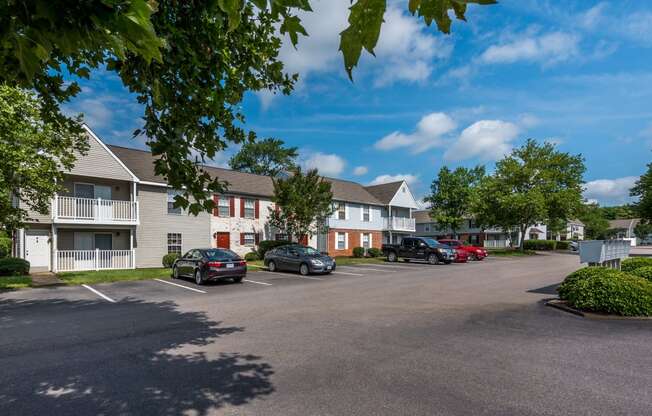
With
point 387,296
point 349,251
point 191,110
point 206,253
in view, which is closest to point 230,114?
point 191,110

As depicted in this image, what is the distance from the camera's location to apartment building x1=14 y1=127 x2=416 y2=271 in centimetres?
1988

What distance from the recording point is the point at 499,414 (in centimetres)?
407

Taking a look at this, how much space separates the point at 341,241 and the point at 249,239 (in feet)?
32.4

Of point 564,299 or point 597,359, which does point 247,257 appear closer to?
point 564,299

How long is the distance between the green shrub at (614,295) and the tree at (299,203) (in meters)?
19.4

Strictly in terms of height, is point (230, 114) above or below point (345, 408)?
above

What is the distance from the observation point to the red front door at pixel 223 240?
2655cm

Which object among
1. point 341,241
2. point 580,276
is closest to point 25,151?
point 580,276

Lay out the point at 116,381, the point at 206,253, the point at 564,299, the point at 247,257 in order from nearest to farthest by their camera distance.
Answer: the point at 116,381
the point at 564,299
the point at 206,253
the point at 247,257

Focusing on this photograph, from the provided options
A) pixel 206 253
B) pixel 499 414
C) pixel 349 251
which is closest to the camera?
pixel 499 414

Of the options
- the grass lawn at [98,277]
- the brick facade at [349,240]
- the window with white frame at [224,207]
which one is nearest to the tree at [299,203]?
the window with white frame at [224,207]

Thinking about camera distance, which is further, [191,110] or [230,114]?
[230,114]

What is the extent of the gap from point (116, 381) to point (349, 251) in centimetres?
3090

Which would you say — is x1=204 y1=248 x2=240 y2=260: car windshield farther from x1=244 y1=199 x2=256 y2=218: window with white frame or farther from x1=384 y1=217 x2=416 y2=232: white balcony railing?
x1=384 y1=217 x2=416 y2=232: white balcony railing
